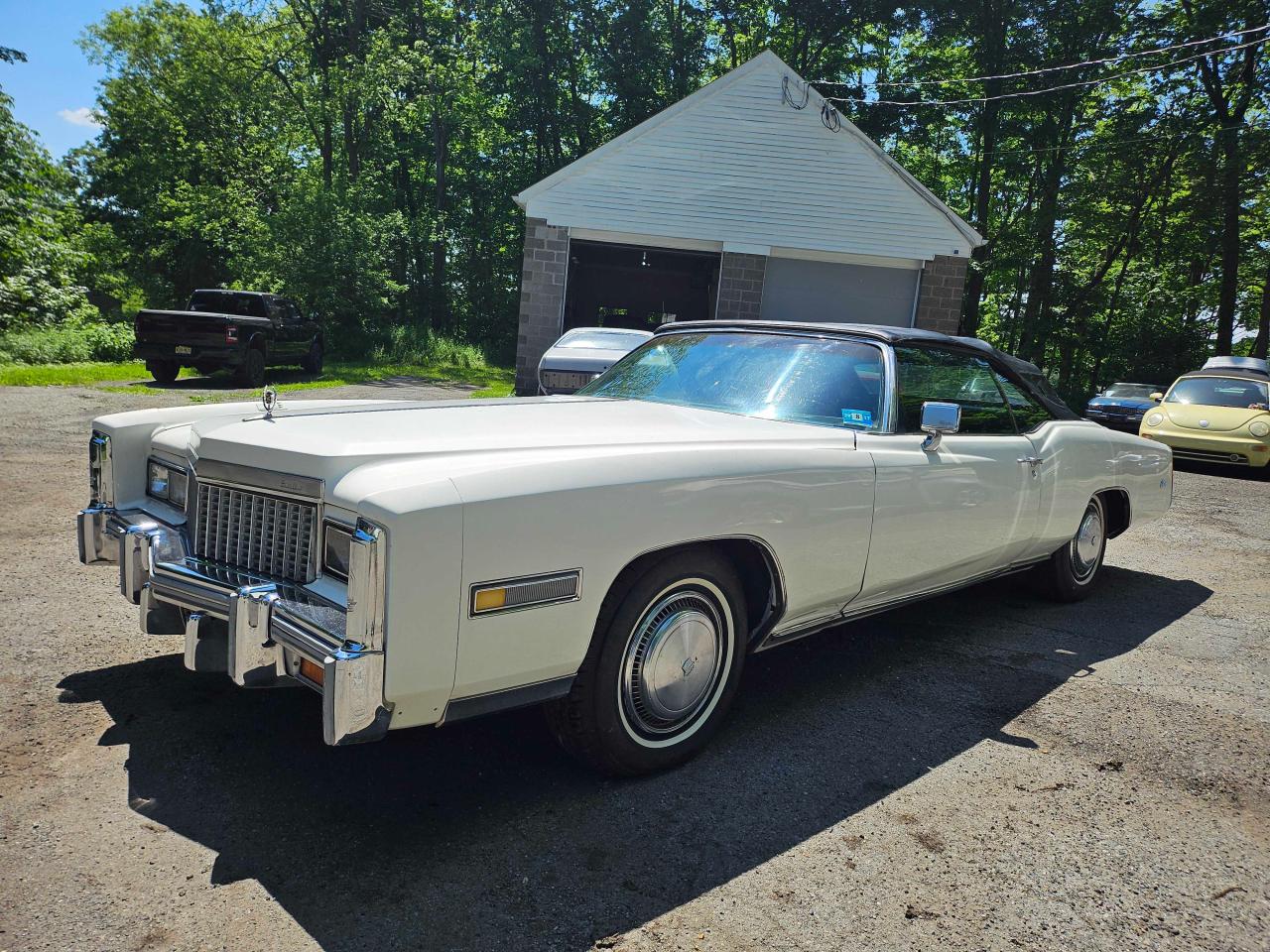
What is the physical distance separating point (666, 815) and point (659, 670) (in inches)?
17.1

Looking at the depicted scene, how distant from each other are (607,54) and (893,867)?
33003 millimetres

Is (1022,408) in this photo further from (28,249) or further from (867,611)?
(28,249)

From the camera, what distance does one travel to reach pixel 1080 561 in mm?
5266

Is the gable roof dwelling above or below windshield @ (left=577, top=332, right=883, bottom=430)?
above

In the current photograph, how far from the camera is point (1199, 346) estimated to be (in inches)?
1175

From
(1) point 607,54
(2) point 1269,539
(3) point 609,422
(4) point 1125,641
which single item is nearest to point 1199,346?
(1) point 607,54

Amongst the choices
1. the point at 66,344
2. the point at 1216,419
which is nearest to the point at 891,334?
the point at 1216,419

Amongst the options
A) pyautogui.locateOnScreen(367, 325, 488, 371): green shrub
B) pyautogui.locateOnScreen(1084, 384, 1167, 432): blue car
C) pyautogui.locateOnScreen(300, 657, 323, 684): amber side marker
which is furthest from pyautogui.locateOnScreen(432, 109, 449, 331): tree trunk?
pyautogui.locateOnScreen(300, 657, 323, 684): amber side marker

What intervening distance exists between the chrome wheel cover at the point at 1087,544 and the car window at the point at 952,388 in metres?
1.20

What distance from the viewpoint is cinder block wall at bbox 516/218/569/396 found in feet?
56.1

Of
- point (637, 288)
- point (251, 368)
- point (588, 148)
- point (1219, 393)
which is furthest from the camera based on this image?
point (588, 148)

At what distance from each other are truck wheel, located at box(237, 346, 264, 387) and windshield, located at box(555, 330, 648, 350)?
6089mm

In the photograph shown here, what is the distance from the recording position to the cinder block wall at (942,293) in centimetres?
1761

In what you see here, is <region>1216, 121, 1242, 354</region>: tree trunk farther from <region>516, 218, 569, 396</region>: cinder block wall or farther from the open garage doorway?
<region>516, 218, 569, 396</region>: cinder block wall
